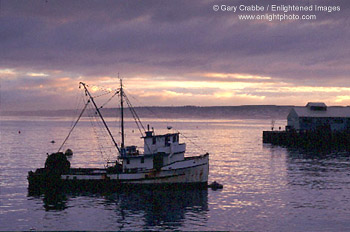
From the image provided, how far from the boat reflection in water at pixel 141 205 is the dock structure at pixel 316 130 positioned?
61138 millimetres

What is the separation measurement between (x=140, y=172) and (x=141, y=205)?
22.7 feet

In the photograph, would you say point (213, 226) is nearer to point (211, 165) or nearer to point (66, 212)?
point (66, 212)

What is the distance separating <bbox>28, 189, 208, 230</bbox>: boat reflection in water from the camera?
3392 centimetres

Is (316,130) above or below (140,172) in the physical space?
above

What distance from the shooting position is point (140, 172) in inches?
1827

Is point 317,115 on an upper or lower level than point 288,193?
upper

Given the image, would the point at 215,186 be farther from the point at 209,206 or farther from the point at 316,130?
the point at 316,130

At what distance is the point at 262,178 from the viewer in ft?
186

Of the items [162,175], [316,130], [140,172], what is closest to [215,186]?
[162,175]

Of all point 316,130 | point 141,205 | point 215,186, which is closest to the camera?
point 141,205

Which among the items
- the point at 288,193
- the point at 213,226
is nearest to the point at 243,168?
the point at 288,193

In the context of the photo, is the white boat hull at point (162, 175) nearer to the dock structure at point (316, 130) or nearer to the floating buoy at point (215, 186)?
the floating buoy at point (215, 186)

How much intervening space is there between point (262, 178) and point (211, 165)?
14.1m

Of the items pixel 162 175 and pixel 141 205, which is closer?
pixel 141 205
